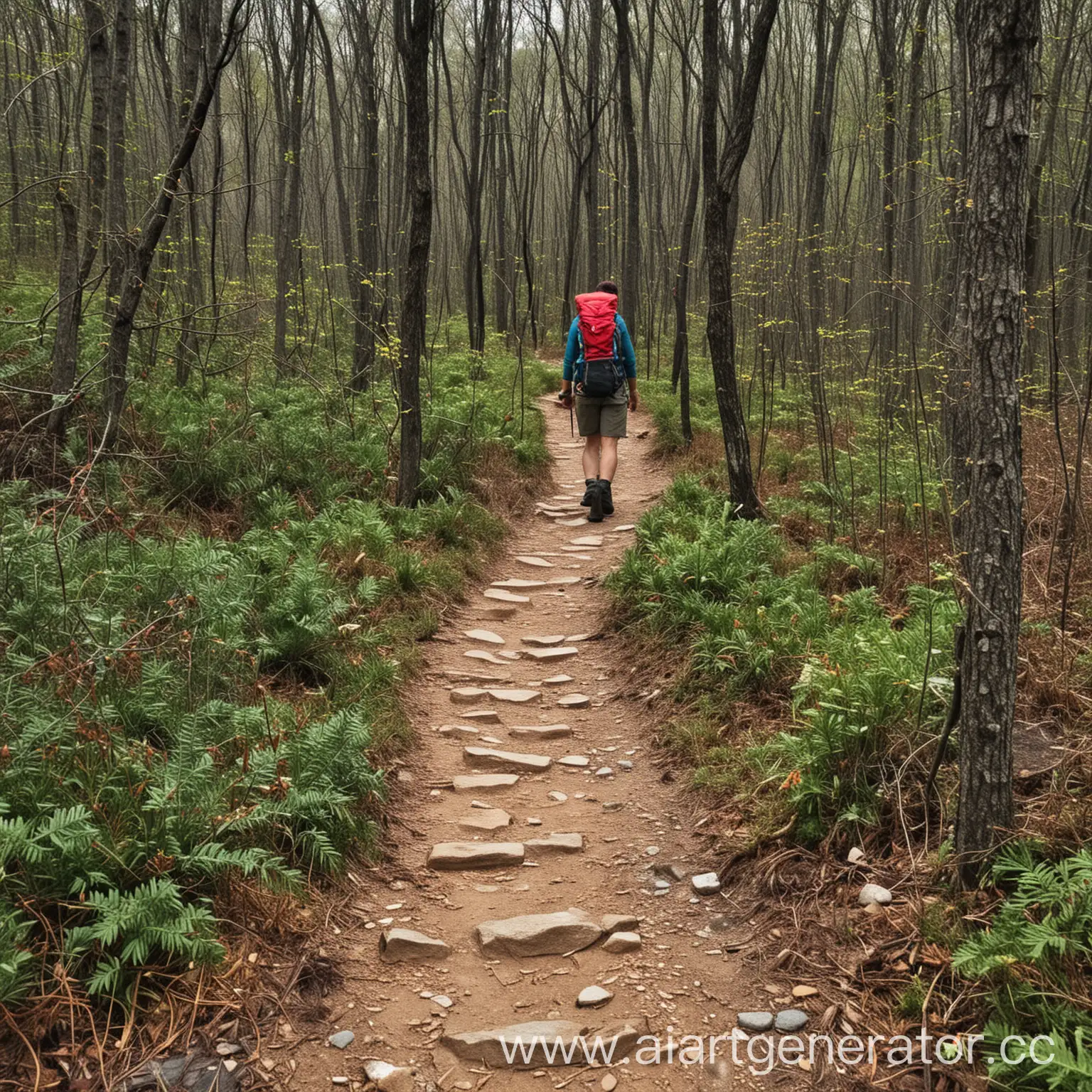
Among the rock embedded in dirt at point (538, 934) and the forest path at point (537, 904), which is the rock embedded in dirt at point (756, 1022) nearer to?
the forest path at point (537, 904)

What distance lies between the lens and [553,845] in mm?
4059

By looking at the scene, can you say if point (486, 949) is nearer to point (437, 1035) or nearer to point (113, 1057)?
point (437, 1035)

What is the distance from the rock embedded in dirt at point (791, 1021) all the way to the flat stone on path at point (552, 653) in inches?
141

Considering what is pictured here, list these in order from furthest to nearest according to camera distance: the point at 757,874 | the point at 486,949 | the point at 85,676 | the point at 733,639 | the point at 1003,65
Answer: the point at 733,639
the point at 85,676
the point at 757,874
the point at 486,949
the point at 1003,65

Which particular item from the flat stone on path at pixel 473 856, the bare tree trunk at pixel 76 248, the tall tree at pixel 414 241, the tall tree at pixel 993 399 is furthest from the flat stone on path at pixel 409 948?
the bare tree trunk at pixel 76 248

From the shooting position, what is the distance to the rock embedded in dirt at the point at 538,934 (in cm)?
332

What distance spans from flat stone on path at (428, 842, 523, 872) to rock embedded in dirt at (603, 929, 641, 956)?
2.36 feet

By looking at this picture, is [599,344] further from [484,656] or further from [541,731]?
[541,731]

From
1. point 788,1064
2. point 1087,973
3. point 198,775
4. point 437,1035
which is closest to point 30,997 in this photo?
point 198,775

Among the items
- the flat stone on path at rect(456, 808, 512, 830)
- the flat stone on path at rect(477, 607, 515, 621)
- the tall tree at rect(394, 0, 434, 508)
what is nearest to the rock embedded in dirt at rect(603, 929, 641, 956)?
the flat stone on path at rect(456, 808, 512, 830)

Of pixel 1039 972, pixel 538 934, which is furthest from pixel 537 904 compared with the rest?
pixel 1039 972

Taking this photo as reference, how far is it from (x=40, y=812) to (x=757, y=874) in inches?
114

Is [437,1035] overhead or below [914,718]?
below

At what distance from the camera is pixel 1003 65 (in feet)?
8.68
